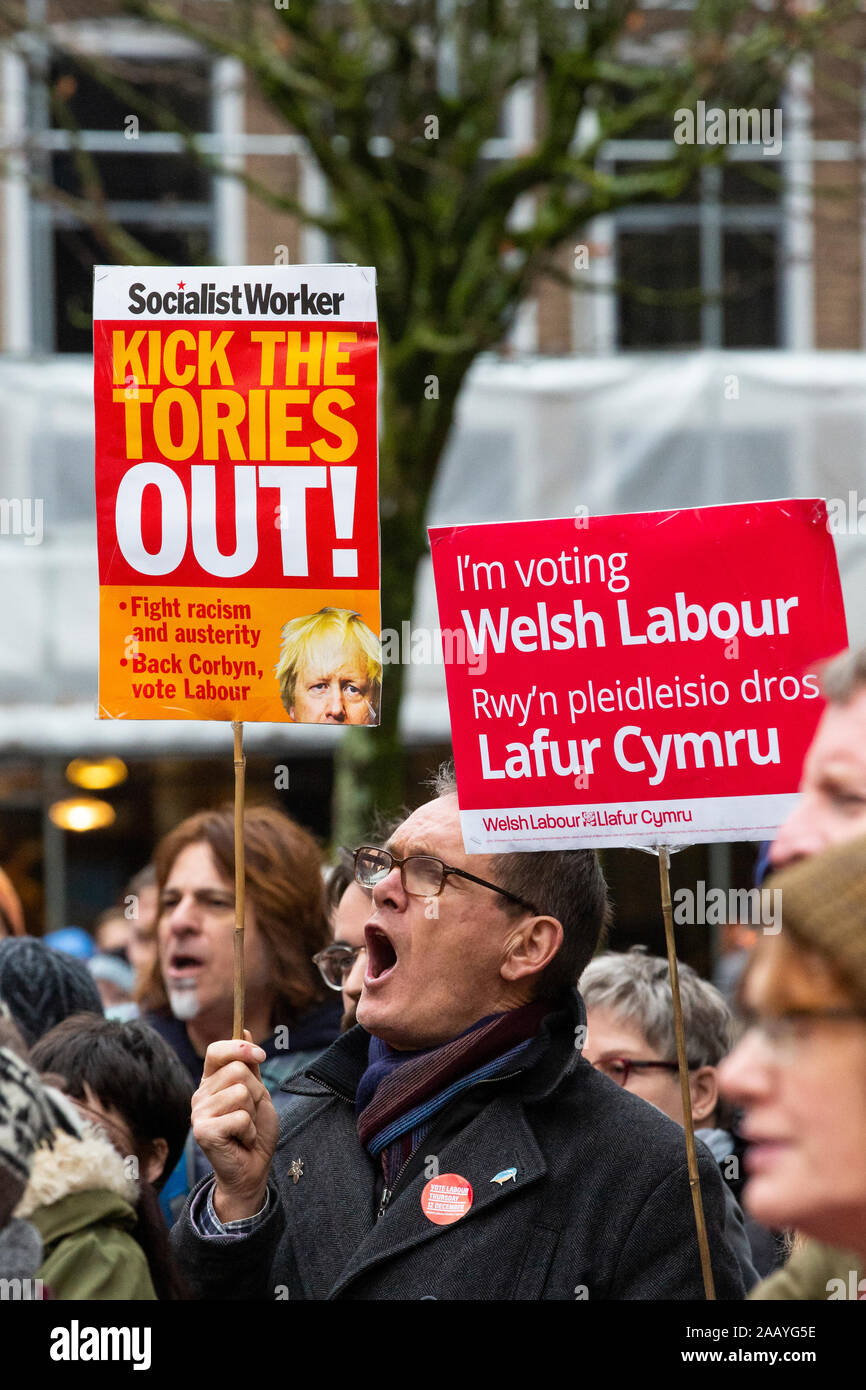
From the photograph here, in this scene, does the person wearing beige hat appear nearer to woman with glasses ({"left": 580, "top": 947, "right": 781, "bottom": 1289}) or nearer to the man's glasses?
the man's glasses

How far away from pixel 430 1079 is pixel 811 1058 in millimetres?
1113

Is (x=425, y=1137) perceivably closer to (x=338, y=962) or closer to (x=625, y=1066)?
(x=338, y=962)

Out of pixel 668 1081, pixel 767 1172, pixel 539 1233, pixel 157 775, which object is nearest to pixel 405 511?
pixel 157 775

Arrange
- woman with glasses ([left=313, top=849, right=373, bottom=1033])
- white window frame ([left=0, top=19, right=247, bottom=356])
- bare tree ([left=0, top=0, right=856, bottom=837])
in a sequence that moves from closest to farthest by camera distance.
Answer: woman with glasses ([left=313, top=849, right=373, bottom=1033]), bare tree ([left=0, top=0, right=856, bottom=837]), white window frame ([left=0, top=19, right=247, bottom=356])

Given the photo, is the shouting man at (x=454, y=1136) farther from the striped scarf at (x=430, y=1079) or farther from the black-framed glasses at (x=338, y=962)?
the black-framed glasses at (x=338, y=962)

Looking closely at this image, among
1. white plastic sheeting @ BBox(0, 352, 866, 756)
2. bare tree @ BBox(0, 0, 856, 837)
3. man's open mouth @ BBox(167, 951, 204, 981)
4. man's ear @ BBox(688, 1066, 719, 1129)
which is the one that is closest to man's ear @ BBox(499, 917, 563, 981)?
man's ear @ BBox(688, 1066, 719, 1129)

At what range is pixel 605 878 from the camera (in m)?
2.91

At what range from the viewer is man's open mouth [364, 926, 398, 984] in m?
2.70

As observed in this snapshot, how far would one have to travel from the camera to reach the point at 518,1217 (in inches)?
99.2

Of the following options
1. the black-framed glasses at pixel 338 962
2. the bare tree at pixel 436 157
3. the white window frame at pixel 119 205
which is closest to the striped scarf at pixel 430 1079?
the black-framed glasses at pixel 338 962

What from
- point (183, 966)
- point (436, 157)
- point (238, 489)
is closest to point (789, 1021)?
point (238, 489)

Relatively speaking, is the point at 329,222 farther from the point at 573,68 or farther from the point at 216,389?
the point at 216,389

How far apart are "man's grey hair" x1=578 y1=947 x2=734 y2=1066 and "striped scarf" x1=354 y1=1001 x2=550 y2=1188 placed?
0.69 meters

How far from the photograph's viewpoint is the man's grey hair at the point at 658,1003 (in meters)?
3.33
